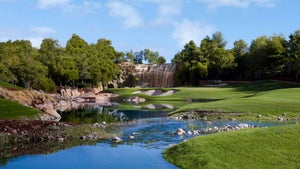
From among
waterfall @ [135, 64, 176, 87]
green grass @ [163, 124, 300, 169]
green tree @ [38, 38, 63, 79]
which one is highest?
green tree @ [38, 38, 63, 79]

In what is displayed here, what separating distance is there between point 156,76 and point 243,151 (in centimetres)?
11194

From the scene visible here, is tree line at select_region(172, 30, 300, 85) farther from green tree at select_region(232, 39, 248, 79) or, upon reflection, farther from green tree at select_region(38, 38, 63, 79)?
green tree at select_region(38, 38, 63, 79)

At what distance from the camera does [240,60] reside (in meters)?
117

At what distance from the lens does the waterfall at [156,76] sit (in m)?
128

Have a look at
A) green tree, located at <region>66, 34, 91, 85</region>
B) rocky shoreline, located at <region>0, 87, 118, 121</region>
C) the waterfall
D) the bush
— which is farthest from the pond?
the waterfall

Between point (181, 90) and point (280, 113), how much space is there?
157 ft

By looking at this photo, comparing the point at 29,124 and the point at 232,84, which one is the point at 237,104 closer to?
the point at 29,124

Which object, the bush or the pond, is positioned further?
the bush

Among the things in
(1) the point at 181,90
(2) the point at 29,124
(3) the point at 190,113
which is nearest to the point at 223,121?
(3) the point at 190,113

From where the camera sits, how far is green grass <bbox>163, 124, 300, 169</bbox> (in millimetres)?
16000

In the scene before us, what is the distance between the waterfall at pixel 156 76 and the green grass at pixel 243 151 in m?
107

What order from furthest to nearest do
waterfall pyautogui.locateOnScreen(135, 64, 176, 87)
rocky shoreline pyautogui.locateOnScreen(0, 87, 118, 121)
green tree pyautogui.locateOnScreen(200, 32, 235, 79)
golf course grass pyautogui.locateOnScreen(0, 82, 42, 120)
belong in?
1. waterfall pyautogui.locateOnScreen(135, 64, 176, 87)
2. green tree pyautogui.locateOnScreen(200, 32, 235, 79)
3. rocky shoreline pyautogui.locateOnScreen(0, 87, 118, 121)
4. golf course grass pyautogui.locateOnScreen(0, 82, 42, 120)

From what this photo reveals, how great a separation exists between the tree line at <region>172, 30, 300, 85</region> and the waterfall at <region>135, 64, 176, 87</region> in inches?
134

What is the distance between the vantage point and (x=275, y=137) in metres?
18.6
